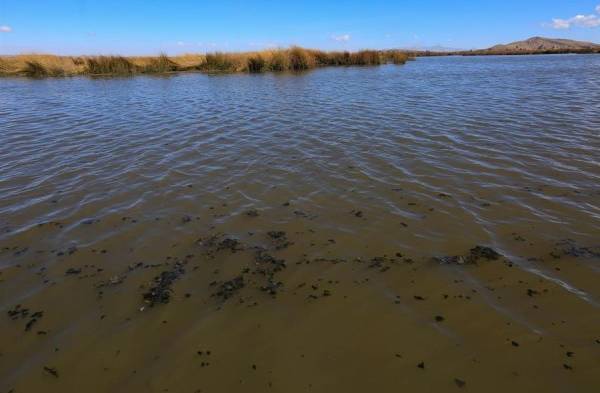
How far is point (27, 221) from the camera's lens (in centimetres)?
513

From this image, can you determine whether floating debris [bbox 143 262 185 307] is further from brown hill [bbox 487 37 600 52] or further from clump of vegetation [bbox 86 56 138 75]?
brown hill [bbox 487 37 600 52]

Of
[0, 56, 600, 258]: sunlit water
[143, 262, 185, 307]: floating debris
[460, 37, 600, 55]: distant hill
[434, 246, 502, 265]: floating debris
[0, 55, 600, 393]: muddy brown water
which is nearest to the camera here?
[0, 55, 600, 393]: muddy brown water

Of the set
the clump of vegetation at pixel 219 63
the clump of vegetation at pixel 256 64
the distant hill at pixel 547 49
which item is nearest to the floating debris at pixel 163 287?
the clump of vegetation at pixel 256 64

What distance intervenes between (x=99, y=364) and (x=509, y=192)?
5.68 metres

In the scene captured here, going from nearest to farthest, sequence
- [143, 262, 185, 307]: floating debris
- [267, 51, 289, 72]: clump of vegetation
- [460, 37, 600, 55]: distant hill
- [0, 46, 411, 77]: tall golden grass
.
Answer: [143, 262, 185, 307]: floating debris < [0, 46, 411, 77]: tall golden grass < [267, 51, 289, 72]: clump of vegetation < [460, 37, 600, 55]: distant hill

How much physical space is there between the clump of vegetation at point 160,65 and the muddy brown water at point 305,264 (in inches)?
985

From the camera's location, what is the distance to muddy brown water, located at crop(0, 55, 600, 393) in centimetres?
281

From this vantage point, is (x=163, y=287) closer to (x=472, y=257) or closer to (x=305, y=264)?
(x=305, y=264)

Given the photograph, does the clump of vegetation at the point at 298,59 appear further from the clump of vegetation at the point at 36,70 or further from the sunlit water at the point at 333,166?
the sunlit water at the point at 333,166

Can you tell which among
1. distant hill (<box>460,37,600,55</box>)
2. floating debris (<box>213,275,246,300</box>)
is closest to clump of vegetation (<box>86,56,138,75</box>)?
floating debris (<box>213,275,246,300</box>)

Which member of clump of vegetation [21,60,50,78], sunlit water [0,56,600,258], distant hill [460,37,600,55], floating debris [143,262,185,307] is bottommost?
floating debris [143,262,185,307]

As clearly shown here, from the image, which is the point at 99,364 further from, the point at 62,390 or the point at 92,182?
the point at 92,182

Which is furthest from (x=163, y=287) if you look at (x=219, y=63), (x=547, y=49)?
(x=547, y=49)

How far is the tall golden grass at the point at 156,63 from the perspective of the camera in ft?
94.9
